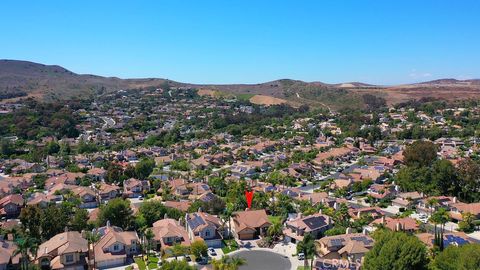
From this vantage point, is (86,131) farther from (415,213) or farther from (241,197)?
(415,213)

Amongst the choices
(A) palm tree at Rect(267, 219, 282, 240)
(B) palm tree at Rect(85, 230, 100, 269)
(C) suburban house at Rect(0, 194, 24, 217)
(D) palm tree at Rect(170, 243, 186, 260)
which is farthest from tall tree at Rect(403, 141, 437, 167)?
(C) suburban house at Rect(0, 194, 24, 217)

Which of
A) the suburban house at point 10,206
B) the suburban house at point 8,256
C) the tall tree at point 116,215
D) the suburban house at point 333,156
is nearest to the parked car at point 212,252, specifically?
the tall tree at point 116,215

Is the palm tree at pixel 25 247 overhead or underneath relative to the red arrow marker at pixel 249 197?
overhead

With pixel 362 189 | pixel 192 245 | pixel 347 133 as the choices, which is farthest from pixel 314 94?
pixel 192 245

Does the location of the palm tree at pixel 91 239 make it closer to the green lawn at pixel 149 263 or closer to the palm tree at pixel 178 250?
the green lawn at pixel 149 263

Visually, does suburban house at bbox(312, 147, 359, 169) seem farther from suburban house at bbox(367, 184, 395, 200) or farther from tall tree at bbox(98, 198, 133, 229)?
tall tree at bbox(98, 198, 133, 229)

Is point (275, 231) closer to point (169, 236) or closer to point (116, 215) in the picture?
point (169, 236)
